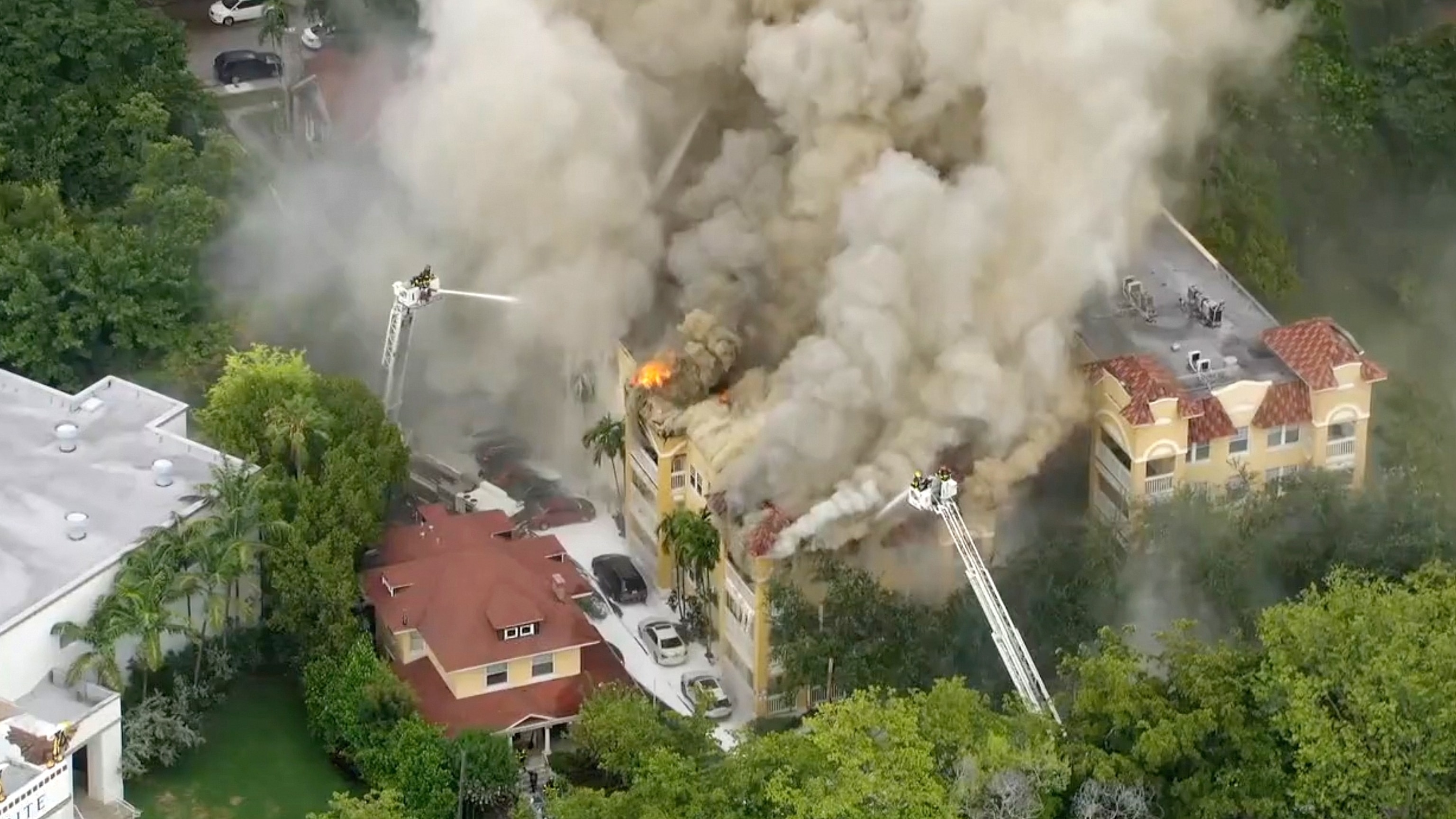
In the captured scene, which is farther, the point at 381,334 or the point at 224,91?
the point at 224,91

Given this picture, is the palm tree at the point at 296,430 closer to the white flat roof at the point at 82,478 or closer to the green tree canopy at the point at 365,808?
the white flat roof at the point at 82,478

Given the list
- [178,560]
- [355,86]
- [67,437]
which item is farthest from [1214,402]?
[355,86]

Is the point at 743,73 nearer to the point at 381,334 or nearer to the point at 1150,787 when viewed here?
the point at 381,334

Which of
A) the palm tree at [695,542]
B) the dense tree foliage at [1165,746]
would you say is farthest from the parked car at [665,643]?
the dense tree foliage at [1165,746]

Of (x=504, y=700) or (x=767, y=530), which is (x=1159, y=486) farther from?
(x=504, y=700)

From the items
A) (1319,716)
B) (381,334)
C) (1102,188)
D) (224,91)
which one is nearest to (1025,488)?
(1102,188)
